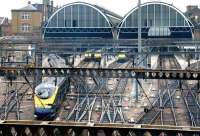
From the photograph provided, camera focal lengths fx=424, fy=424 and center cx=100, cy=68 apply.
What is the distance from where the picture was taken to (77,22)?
64625 mm

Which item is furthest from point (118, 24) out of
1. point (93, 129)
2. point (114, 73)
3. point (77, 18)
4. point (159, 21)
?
point (93, 129)

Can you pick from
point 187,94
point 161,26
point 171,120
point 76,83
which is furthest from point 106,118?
point 161,26

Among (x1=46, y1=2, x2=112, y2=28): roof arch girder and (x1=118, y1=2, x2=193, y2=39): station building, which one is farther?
(x1=46, y1=2, x2=112, y2=28): roof arch girder

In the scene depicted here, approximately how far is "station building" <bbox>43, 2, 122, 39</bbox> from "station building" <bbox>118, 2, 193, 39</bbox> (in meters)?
2.67

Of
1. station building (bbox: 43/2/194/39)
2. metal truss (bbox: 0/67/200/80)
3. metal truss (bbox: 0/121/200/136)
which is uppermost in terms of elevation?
station building (bbox: 43/2/194/39)

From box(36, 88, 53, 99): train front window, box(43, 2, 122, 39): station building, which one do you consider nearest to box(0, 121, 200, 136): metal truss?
box(36, 88, 53, 99): train front window

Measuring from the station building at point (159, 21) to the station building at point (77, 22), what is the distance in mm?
2671

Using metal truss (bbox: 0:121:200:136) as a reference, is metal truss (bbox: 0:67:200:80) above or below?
above

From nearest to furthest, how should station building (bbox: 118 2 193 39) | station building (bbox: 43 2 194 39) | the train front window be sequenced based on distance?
1. the train front window
2. station building (bbox: 118 2 193 39)
3. station building (bbox: 43 2 194 39)

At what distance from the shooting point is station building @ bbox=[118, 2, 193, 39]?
6256 cm

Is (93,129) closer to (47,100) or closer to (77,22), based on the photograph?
(47,100)

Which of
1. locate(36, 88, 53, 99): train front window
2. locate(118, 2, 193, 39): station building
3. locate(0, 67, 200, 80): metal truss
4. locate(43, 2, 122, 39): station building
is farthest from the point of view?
locate(43, 2, 122, 39): station building

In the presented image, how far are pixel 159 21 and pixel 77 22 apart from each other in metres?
12.4

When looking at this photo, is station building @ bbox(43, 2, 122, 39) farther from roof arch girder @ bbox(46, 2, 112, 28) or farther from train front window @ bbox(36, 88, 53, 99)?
train front window @ bbox(36, 88, 53, 99)
